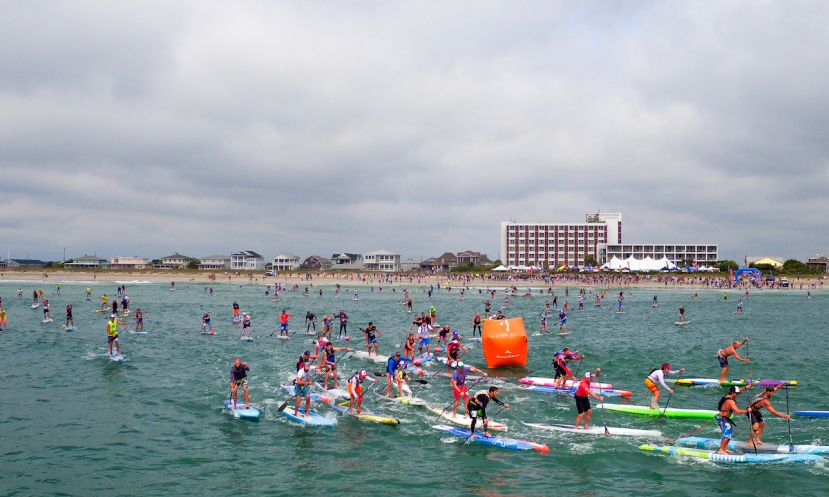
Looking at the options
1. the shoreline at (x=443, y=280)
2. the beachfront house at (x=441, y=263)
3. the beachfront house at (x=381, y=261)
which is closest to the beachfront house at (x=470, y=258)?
the beachfront house at (x=441, y=263)

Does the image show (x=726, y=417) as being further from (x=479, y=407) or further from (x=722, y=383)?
(x=722, y=383)

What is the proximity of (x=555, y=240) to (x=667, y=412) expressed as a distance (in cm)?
15248

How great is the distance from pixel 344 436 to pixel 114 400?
950cm

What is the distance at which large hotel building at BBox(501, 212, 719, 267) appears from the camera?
16300 centimetres

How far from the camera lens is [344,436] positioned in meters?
17.8

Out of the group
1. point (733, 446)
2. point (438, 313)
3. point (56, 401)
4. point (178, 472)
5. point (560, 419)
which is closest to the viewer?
point (178, 472)

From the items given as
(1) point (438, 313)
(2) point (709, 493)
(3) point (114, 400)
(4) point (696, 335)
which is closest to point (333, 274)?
(1) point (438, 313)

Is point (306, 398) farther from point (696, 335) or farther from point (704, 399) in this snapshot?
point (696, 335)

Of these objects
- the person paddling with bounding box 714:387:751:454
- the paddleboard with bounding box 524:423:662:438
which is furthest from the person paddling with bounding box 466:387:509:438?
the person paddling with bounding box 714:387:751:454

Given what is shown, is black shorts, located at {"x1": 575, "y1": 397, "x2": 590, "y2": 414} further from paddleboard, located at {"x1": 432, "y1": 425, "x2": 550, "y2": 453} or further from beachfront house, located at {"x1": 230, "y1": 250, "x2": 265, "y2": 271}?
beachfront house, located at {"x1": 230, "y1": 250, "x2": 265, "y2": 271}

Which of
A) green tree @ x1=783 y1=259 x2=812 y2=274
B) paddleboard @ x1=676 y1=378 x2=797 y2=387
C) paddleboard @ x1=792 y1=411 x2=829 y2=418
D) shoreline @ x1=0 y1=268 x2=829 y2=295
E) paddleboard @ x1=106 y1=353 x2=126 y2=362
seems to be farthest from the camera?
green tree @ x1=783 y1=259 x2=812 y2=274

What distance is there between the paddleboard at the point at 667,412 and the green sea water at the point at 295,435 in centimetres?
61

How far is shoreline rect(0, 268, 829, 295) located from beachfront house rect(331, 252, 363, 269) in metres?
43.3

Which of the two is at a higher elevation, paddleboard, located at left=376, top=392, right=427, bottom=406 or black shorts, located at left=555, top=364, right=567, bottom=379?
black shorts, located at left=555, top=364, right=567, bottom=379
